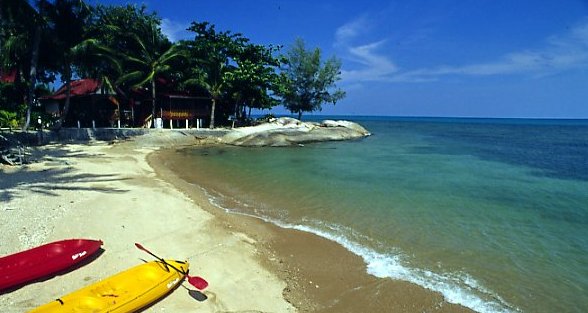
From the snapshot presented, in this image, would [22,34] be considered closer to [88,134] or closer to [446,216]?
[88,134]

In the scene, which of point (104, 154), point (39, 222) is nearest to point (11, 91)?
point (104, 154)

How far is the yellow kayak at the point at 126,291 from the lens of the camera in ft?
20.8

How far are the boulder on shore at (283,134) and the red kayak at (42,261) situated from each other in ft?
91.9

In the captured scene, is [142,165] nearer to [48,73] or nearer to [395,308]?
[395,308]

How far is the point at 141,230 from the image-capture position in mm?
10672

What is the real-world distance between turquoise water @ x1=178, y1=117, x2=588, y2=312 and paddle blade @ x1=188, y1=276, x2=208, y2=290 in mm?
4116

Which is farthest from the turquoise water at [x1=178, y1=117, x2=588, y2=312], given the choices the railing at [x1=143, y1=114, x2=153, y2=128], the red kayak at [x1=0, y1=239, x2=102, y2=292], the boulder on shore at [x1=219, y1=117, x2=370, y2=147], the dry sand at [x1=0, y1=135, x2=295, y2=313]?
the railing at [x1=143, y1=114, x2=153, y2=128]

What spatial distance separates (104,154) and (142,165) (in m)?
4.62

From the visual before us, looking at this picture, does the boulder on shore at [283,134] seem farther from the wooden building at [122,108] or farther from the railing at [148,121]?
the railing at [148,121]

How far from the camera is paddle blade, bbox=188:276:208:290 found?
295 inches

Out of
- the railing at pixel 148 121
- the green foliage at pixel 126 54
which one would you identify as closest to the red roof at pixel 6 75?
the green foliage at pixel 126 54

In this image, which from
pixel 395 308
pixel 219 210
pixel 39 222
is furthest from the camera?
pixel 219 210

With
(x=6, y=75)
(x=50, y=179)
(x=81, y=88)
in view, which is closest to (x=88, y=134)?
(x=81, y=88)

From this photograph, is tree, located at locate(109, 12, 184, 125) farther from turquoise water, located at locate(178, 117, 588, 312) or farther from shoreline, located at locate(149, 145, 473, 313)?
shoreline, located at locate(149, 145, 473, 313)
